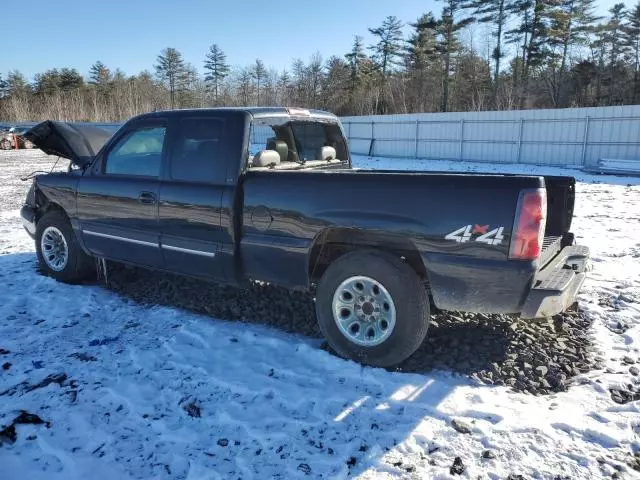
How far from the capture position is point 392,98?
46.9 metres

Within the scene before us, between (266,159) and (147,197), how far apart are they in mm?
1289

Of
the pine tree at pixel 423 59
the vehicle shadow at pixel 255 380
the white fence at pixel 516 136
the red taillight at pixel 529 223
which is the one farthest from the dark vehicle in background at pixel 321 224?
the pine tree at pixel 423 59

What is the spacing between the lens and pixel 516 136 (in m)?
22.6

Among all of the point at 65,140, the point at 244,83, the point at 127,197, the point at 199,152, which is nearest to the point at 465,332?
the point at 199,152

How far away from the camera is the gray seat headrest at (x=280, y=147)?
15.7 ft

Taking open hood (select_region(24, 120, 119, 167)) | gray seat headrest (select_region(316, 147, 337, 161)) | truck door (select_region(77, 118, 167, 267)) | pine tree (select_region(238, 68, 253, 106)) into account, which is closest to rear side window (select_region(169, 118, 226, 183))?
truck door (select_region(77, 118, 167, 267))

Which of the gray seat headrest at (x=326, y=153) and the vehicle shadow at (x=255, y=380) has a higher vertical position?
the gray seat headrest at (x=326, y=153)

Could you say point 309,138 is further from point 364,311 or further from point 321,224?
point 364,311

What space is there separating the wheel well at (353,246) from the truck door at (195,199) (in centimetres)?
79

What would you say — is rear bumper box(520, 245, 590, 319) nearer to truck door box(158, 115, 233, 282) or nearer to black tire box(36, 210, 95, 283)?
truck door box(158, 115, 233, 282)

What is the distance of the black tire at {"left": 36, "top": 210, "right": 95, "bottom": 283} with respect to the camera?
5.55 metres

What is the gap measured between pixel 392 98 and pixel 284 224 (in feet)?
150

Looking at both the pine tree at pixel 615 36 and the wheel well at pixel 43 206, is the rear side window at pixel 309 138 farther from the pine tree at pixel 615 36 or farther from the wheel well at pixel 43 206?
the pine tree at pixel 615 36

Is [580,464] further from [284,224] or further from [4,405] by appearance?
[4,405]
